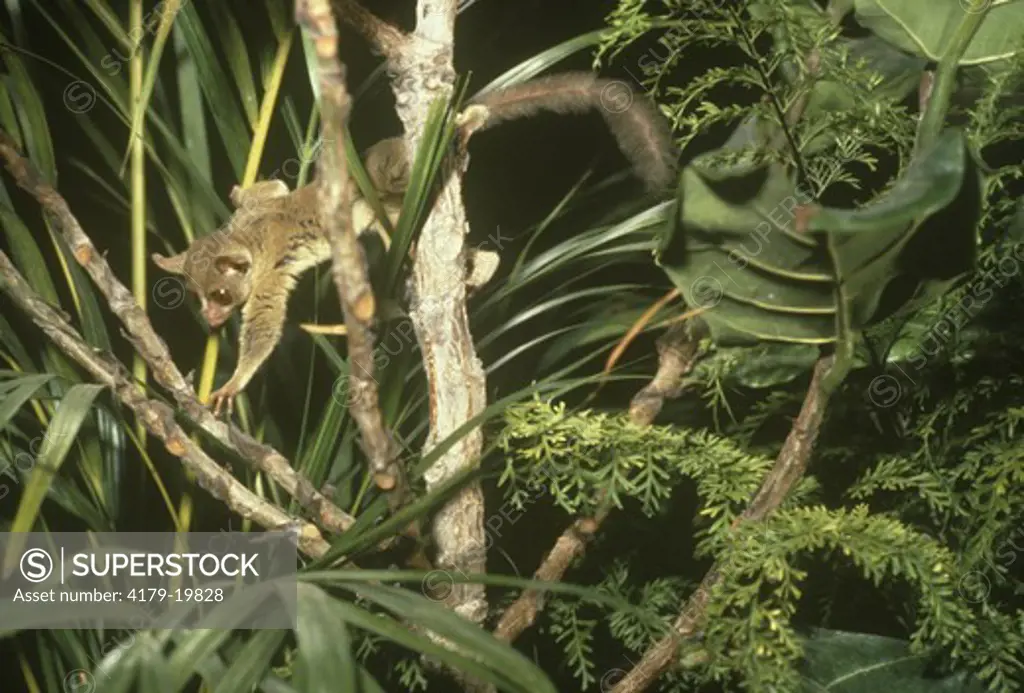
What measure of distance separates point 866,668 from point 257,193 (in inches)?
31.8

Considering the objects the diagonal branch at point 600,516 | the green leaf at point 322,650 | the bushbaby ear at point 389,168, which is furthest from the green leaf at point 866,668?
the bushbaby ear at point 389,168

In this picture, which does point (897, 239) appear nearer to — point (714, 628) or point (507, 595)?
point (714, 628)

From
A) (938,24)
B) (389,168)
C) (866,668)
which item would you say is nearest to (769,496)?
(866,668)

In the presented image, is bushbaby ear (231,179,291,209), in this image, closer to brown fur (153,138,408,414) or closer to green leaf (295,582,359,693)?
brown fur (153,138,408,414)

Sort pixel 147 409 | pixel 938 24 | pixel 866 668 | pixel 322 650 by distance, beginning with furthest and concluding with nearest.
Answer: pixel 866 668, pixel 147 409, pixel 938 24, pixel 322 650

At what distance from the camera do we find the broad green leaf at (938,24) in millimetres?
881

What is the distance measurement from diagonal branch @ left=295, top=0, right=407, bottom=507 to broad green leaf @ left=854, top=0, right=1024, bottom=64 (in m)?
0.45

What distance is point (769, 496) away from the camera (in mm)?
952

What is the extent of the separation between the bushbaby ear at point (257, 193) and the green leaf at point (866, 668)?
0.73m

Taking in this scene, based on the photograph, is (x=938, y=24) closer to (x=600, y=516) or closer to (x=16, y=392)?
(x=600, y=516)

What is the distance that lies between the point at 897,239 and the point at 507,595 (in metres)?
0.66

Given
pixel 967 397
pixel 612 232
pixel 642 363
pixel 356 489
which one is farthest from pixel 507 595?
pixel 967 397

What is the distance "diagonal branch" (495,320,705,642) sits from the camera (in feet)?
3.57

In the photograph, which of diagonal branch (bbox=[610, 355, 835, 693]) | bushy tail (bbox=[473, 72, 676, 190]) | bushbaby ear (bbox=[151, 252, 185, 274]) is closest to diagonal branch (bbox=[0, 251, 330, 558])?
bushbaby ear (bbox=[151, 252, 185, 274])
